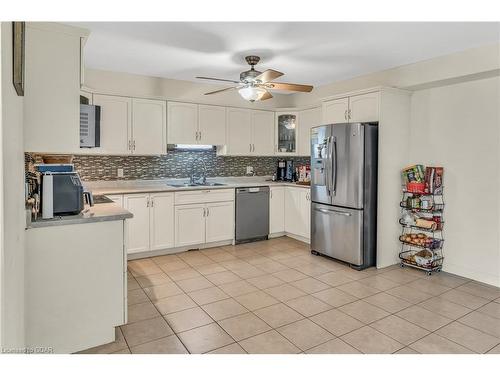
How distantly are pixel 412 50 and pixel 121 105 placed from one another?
342 cm

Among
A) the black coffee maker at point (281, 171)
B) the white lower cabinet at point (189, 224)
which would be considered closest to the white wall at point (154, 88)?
the black coffee maker at point (281, 171)

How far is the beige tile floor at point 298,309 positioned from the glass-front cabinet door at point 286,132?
207 cm

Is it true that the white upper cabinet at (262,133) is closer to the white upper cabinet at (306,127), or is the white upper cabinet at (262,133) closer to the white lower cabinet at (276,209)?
the white upper cabinet at (306,127)

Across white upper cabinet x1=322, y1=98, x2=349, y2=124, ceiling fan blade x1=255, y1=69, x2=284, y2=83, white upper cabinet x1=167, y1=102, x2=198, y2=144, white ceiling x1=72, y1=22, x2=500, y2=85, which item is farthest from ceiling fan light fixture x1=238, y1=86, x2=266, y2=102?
white upper cabinet x1=167, y1=102, x2=198, y2=144

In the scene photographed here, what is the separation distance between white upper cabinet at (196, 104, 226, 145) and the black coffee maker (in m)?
1.28

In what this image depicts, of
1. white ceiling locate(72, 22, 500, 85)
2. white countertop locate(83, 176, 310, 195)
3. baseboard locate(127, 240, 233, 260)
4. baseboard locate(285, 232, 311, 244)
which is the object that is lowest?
baseboard locate(127, 240, 233, 260)

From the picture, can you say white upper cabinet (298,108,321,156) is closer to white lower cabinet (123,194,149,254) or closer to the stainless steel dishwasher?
the stainless steel dishwasher

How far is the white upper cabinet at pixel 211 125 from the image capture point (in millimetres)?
5059

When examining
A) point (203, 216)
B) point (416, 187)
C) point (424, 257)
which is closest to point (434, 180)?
point (416, 187)

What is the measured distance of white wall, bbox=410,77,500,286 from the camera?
3.54 meters

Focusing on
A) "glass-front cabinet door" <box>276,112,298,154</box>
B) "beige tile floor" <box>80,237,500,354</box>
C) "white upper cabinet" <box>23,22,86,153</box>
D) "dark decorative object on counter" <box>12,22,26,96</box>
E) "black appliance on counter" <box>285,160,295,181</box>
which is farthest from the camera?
"black appliance on counter" <box>285,160,295,181</box>

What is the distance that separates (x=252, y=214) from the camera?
526 centimetres

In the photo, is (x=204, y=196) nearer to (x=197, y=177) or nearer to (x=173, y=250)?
(x=197, y=177)
